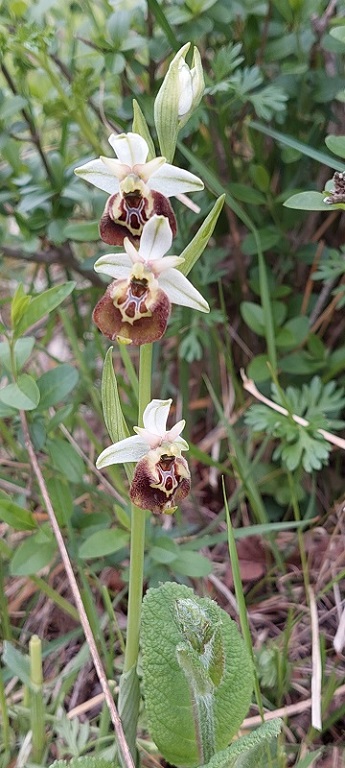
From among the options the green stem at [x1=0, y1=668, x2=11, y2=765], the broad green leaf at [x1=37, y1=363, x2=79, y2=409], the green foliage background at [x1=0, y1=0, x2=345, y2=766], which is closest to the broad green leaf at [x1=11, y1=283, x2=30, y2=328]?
the green foliage background at [x1=0, y1=0, x2=345, y2=766]

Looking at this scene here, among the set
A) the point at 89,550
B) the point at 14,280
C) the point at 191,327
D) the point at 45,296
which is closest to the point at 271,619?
the point at 89,550

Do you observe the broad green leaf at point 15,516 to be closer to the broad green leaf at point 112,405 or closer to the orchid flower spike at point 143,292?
the broad green leaf at point 112,405

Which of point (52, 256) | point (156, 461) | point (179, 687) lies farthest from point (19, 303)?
point (179, 687)

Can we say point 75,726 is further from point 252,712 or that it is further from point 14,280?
point 14,280

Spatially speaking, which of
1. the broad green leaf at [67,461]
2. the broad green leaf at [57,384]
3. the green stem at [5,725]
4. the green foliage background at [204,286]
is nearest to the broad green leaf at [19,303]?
the green foliage background at [204,286]

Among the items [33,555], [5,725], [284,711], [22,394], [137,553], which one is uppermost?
[22,394]

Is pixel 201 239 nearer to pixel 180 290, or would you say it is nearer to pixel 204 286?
pixel 180 290
